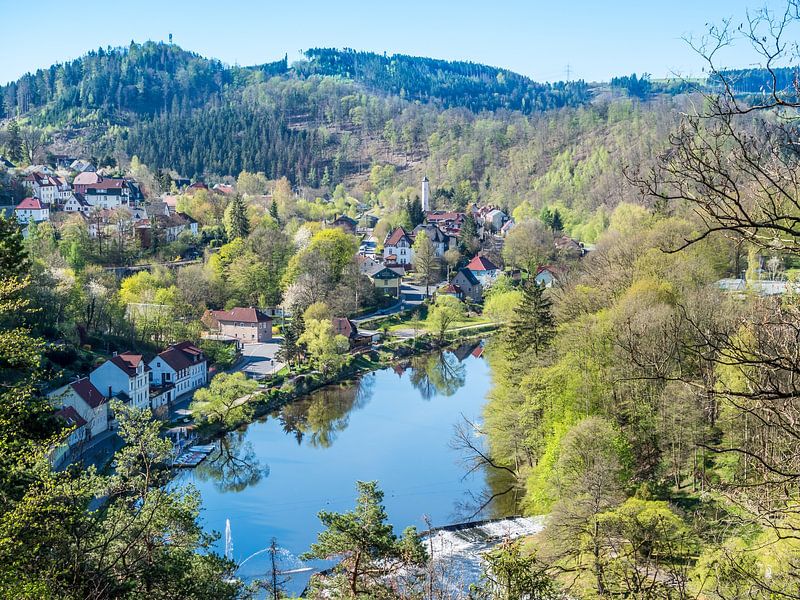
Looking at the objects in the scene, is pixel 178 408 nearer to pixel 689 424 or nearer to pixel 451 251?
pixel 689 424

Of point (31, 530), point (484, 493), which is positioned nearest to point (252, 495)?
point (484, 493)

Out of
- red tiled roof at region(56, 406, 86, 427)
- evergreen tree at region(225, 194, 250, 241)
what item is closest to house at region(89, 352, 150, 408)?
red tiled roof at region(56, 406, 86, 427)

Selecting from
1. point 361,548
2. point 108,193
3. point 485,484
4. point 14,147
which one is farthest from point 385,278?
point 361,548

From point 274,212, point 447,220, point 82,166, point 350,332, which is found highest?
point 82,166

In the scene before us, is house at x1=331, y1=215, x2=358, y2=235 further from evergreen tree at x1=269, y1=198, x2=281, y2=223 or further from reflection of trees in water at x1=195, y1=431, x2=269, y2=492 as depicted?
reflection of trees in water at x1=195, y1=431, x2=269, y2=492

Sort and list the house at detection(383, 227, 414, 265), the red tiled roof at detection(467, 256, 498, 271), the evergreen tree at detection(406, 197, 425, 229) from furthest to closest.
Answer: the evergreen tree at detection(406, 197, 425, 229) < the house at detection(383, 227, 414, 265) < the red tiled roof at detection(467, 256, 498, 271)

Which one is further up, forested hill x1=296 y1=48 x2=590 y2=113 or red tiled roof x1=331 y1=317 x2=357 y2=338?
forested hill x1=296 y1=48 x2=590 y2=113

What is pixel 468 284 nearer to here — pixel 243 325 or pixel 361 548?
pixel 243 325
